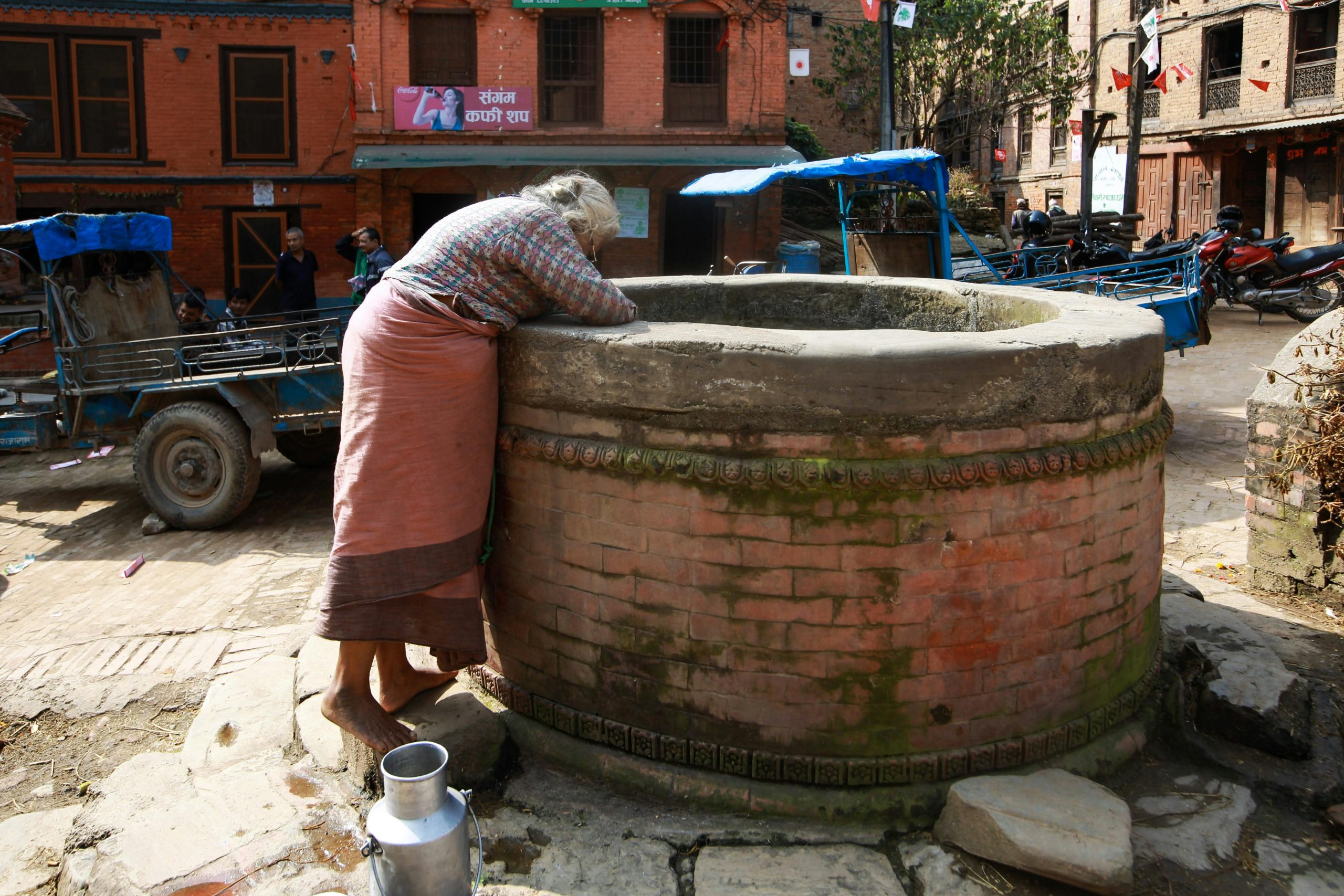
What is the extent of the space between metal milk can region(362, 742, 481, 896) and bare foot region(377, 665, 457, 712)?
3.13 feet

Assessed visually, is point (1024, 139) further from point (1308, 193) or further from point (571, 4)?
point (571, 4)

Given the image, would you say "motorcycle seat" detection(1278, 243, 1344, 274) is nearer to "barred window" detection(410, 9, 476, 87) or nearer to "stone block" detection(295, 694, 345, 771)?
"barred window" detection(410, 9, 476, 87)

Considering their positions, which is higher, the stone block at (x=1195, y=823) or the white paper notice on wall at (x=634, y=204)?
the white paper notice on wall at (x=634, y=204)

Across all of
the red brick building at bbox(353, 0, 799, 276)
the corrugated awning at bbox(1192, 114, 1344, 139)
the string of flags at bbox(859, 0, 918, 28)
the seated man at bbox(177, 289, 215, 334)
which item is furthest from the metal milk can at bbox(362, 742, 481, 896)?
Answer: the corrugated awning at bbox(1192, 114, 1344, 139)

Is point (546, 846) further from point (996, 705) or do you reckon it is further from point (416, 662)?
point (996, 705)

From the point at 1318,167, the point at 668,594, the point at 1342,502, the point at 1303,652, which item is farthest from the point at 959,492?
the point at 1318,167

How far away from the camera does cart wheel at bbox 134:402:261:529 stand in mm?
7629

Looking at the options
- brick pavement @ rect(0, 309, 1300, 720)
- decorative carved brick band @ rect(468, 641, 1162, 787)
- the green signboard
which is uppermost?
the green signboard

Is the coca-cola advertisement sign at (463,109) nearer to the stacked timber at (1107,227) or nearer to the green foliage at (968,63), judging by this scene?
the green foliage at (968,63)

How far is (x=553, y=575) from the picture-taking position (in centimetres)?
346

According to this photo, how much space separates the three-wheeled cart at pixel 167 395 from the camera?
25.1ft

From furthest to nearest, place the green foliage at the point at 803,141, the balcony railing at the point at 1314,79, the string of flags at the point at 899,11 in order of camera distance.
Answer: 1. the green foliage at the point at 803,141
2. the balcony railing at the point at 1314,79
3. the string of flags at the point at 899,11

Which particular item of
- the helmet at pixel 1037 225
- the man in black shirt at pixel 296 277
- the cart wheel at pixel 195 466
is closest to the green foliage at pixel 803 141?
the helmet at pixel 1037 225

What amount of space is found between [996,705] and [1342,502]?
Result: 2.93 meters
